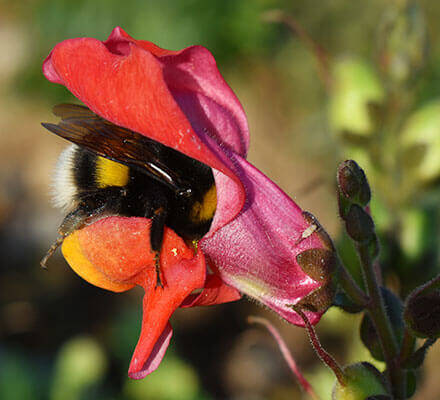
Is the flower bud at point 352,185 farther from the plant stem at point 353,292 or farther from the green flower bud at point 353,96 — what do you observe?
the green flower bud at point 353,96

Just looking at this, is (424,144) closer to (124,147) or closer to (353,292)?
(353,292)

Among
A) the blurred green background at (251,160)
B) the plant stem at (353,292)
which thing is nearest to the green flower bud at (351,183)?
the plant stem at (353,292)

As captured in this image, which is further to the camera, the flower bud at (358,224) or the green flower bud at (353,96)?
the green flower bud at (353,96)

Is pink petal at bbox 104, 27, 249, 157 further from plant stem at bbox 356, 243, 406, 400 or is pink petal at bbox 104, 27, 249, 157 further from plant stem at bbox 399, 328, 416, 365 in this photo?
plant stem at bbox 399, 328, 416, 365

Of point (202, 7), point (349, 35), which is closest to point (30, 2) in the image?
point (202, 7)

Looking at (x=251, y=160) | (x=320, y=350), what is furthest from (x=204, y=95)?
(x=251, y=160)

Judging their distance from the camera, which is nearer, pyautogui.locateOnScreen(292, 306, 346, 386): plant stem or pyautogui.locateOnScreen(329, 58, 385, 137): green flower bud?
pyautogui.locateOnScreen(292, 306, 346, 386): plant stem

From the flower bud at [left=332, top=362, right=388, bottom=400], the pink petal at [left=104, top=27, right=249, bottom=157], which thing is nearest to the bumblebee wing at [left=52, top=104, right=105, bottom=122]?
the pink petal at [left=104, top=27, right=249, bottom=157]
